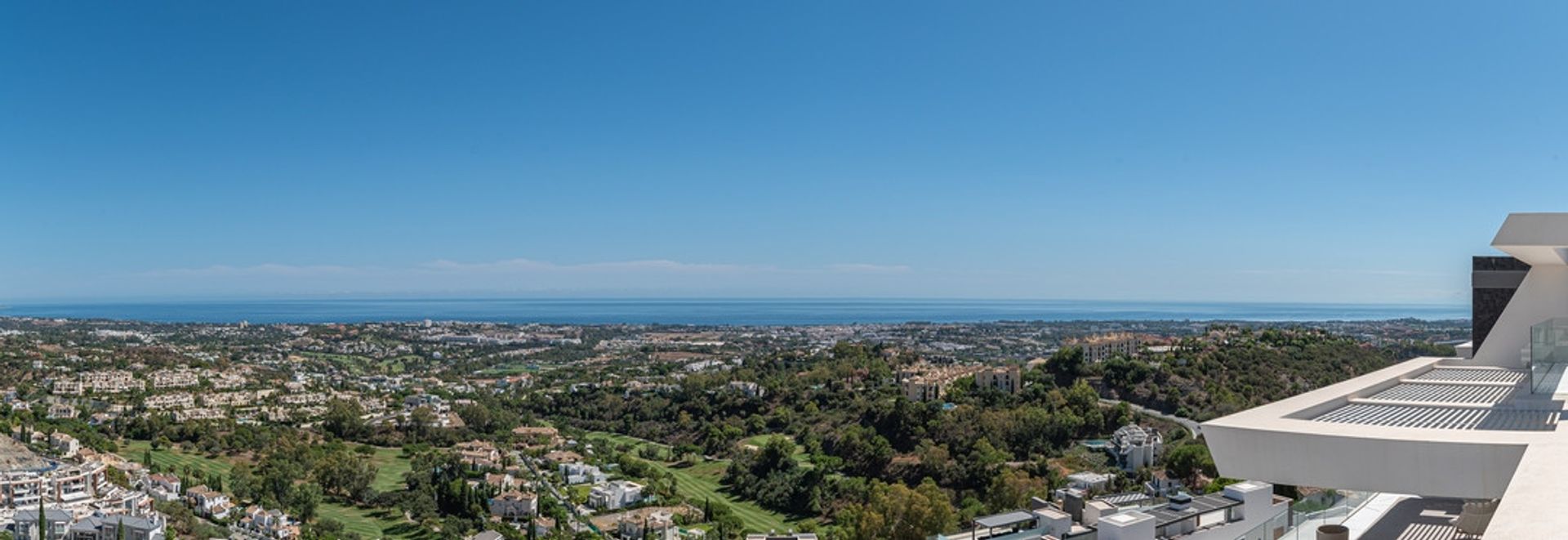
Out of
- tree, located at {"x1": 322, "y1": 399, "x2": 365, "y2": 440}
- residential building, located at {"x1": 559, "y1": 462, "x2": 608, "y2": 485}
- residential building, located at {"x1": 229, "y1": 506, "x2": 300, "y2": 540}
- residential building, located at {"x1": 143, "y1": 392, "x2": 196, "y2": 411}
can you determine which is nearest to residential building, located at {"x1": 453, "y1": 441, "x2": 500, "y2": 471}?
residential building, located at {"x1": 559, "y1": 462, "x2": 608, "y2": 485}

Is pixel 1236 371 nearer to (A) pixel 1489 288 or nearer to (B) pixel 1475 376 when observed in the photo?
(A) pixel 1489 288

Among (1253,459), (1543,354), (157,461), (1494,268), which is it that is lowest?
(157,461)

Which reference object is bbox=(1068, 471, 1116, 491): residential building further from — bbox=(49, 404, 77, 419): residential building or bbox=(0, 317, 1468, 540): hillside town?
bbox=(49, 404, 77, 419): residential building

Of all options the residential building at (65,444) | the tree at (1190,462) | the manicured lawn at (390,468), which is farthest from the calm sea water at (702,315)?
the residential building at (65,444)

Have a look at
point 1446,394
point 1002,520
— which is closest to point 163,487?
point 1002,520

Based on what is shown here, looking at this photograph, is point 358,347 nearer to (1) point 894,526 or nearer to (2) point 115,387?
(2) point 115,387

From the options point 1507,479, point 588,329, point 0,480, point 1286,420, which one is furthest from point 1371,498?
point 588,329

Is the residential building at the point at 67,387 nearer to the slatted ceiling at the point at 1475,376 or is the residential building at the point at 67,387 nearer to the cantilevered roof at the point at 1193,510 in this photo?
the cantilevered roof at the point at 1193,510
